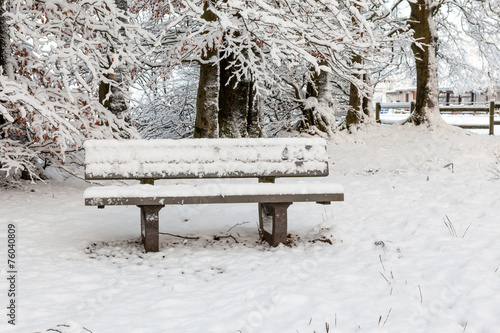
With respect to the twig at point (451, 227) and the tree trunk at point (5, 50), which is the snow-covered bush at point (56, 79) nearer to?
the tree trunk at point (5, 50)

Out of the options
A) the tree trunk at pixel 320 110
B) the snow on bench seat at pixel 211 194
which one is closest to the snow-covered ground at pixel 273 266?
the snow on bench seat at pixel 211 194

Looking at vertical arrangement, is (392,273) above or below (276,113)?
below

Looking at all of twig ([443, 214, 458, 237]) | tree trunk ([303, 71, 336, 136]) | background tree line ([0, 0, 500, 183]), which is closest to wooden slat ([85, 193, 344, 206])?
twig ([443, 214, 458, 237])

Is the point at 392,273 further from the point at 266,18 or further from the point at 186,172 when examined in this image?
the point at 266,18

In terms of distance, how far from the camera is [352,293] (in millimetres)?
3100

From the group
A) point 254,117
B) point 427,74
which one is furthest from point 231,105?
point 427,74

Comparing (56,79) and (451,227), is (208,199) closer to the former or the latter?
(451,227)

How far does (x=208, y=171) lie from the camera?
14.5 feet

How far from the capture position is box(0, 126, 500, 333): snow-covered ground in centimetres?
274

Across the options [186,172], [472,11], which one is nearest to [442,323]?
[186,172]

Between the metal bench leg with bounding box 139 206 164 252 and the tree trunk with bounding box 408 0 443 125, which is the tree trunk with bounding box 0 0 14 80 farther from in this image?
the tree trunk with bounding box 408 0 443 125

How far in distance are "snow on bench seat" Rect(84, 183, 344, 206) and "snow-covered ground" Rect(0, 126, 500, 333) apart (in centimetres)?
49

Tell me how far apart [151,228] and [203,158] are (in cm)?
79

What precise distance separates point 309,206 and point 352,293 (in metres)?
3.05
